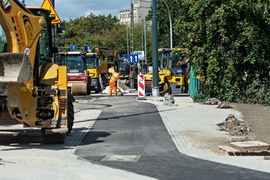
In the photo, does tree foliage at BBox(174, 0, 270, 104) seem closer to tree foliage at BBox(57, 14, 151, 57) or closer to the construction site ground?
the construction site ground

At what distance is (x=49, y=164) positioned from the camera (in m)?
9.42

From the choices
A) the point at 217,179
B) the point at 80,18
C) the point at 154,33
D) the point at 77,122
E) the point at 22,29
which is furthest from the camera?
the point at 80,18

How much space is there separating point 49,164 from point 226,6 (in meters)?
14.8

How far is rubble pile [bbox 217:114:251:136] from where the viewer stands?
13.4m

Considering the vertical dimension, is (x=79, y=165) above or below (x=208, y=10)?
below

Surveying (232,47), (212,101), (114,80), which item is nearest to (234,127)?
(212,101)

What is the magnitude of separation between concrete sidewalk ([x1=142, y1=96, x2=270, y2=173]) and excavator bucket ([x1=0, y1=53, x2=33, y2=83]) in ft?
12.0

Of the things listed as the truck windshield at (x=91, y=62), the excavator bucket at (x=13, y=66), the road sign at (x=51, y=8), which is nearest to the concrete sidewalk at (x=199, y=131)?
the excavator bucket at (x=13, y=66)

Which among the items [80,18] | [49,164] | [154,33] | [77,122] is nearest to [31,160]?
[49,164]

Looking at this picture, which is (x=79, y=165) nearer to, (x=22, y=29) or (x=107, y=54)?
(x=22, y=29)

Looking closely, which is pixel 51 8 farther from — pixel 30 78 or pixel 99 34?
pixel 99 34

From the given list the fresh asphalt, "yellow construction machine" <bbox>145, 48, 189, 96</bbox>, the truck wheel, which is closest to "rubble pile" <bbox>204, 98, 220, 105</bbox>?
the fresh asphalt

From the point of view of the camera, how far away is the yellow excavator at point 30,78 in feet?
33.7

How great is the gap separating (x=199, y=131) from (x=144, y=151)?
334 centimetres
